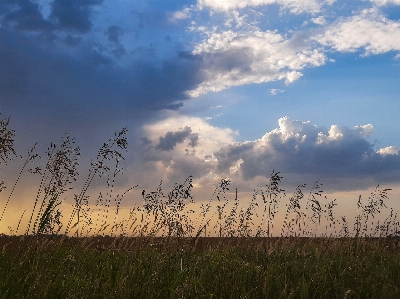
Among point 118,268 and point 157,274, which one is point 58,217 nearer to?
point 118,268

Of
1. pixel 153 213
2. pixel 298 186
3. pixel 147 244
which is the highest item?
pixel 298 186

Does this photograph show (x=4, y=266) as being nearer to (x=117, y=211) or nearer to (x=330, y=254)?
(x=117, y=211)

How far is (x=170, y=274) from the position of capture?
199 inches

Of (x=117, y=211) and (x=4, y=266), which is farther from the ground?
(x=117, y=211)

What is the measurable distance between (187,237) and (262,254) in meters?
1.55

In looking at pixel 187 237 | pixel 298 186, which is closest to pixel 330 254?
pixel 298 186

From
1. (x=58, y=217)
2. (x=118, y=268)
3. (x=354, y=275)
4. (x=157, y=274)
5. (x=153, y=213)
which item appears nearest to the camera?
(x=157, y=274)

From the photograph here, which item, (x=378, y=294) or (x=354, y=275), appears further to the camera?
(x=354, y=275)

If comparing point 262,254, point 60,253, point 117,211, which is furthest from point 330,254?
point 60,253

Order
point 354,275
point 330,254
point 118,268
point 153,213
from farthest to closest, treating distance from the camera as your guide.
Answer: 1. point 330,254
2. point 153,213
3. point 354,275
4. point 118,268

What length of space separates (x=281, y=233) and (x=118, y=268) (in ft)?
18.9

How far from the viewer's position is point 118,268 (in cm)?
543

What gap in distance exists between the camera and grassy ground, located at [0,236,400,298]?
13.7ft

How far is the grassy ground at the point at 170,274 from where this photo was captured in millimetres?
4164
